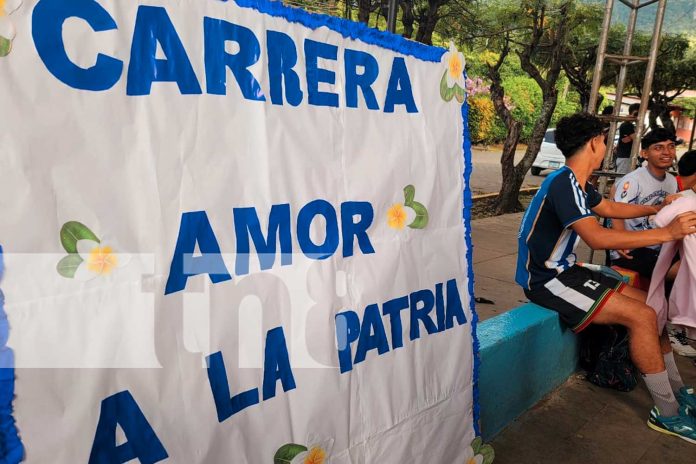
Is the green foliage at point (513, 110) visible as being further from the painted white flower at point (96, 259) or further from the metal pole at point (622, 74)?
the painted white flower at point (96, 259)

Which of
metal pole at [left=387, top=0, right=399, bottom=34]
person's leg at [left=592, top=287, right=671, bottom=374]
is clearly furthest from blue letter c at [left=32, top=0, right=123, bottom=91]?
person's leg at [left=592, top=287, right=671, bottom=374]

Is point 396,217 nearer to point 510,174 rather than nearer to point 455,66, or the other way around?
point 455,66

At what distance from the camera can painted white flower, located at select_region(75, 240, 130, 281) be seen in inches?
45.1

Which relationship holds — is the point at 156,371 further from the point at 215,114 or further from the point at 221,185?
the point at 215,114

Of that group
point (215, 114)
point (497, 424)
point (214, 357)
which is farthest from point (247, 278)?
point (497, 424)

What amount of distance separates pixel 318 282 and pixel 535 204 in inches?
66.5

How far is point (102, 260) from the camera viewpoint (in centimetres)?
118

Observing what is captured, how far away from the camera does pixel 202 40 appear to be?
132cm

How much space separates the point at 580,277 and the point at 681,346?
5.07ft

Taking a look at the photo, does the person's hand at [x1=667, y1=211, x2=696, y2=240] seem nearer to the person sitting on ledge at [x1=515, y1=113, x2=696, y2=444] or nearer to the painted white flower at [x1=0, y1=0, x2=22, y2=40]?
the person sitting on ledge at [x1=515, y1=113, x2=696, y2=444]

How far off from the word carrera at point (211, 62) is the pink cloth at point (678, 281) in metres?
1.79

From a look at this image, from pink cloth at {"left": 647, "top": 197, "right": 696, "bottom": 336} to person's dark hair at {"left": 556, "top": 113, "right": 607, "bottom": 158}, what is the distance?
1.71 ft

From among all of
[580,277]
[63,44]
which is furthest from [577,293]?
[63,44]

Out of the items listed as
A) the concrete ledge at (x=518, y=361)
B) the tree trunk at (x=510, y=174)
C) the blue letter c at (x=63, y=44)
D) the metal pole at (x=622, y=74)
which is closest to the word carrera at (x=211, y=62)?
the blue letter c at (x=63, y=44)
